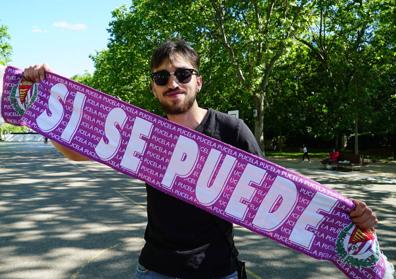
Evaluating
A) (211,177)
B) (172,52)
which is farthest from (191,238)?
(172,52)

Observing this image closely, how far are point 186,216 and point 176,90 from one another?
2.25 feet

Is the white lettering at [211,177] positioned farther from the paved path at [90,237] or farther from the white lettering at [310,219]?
the paved path at [90,237]

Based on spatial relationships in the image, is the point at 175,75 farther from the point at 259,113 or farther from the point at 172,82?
the point at 259,113

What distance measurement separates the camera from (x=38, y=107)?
120 inches

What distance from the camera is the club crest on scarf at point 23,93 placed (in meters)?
3.04

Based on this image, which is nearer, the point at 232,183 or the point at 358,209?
the point at 358,209

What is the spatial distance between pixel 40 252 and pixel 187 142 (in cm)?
437

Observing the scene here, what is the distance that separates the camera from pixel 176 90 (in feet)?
7.66

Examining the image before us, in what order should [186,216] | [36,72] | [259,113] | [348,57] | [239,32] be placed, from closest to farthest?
1. [186,216]
2. [36,72]
3. [239,32]
4. [259,113]
5. [348,57]

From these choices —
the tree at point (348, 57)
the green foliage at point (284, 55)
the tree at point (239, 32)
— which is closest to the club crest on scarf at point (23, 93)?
the green foliage at point (284, 55)

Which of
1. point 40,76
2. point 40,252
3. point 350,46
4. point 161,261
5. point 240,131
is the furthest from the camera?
point 350,46

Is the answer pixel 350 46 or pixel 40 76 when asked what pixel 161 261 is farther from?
pixel 350 46

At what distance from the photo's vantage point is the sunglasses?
2359 millimetres

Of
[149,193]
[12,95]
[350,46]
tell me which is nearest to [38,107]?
[12,95]
